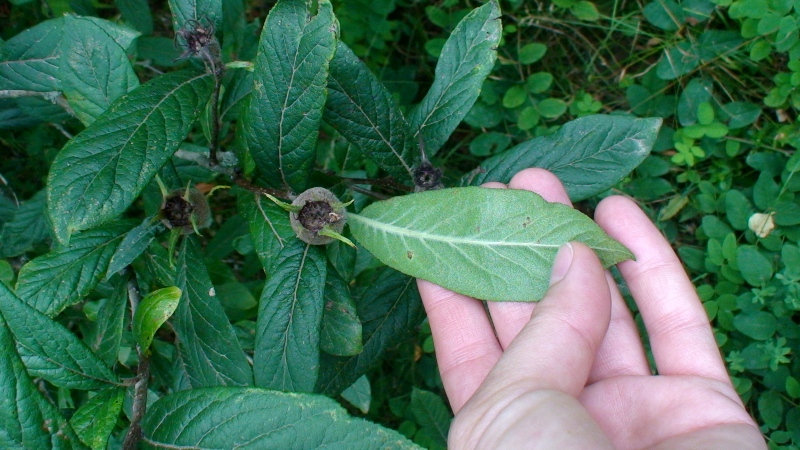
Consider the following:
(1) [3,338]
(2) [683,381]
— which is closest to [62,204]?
(1) [3,338]

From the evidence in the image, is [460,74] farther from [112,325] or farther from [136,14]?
[136,14]

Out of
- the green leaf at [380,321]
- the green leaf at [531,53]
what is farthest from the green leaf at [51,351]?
the green leaf at [531,53]

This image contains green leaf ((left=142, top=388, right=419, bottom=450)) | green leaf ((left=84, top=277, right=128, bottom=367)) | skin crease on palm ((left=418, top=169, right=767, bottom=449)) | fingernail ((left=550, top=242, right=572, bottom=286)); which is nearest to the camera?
green leaf ((left=142, top=388, right=419, bottom=450))

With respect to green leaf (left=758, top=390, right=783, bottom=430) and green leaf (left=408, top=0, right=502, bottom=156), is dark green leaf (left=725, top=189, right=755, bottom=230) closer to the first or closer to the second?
green leaf (left=758, top=390, right=783, bottom=430)

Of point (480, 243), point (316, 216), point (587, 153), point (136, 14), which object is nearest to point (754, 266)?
point (587, 153)

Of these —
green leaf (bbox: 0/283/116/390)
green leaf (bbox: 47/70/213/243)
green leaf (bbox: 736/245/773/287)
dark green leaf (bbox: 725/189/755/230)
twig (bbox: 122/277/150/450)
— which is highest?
green leaf (bbox: 47/70/213/243)

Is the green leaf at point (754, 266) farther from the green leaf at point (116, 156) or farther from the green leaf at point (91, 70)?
the green leaf at point (91, 70)

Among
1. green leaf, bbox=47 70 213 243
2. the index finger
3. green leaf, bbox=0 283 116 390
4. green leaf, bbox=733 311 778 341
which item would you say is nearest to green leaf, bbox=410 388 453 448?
the index finger
